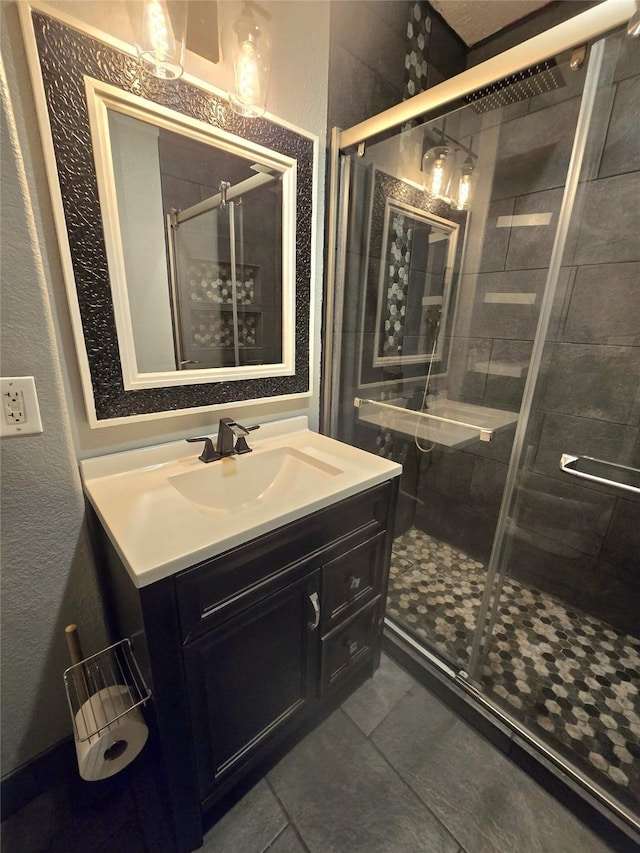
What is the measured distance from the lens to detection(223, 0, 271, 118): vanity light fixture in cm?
91

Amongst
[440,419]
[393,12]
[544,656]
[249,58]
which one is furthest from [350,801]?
[393,12]

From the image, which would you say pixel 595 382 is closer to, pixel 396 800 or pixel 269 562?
pixel 269 562

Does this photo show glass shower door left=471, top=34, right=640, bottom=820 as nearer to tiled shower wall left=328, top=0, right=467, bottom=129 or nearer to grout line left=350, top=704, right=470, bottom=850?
grout line left=350, top=704, right=470, bottom=850

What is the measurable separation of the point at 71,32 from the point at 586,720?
7.76ft

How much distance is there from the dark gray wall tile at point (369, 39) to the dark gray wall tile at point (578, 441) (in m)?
1.56

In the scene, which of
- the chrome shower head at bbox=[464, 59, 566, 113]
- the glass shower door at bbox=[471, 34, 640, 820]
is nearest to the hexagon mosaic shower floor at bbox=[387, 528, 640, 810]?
the glass shower door at bbox=[471, 34, 640, 820]

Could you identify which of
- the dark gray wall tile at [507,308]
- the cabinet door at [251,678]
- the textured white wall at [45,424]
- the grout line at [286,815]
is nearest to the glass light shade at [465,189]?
the dark gray wall tile at [507,308]

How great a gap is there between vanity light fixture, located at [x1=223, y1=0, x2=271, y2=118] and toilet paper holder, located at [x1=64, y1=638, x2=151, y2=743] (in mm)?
1487

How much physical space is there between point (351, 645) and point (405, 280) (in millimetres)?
1568

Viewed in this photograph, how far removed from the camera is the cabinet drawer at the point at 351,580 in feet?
3.39

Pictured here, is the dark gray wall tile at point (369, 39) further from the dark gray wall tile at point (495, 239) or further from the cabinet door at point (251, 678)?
the cabinet door at point (251, 678)

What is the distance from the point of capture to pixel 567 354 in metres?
1.55

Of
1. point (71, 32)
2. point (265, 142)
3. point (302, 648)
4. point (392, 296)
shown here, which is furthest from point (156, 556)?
point (392, 296)

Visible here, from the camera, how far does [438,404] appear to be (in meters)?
1.88
